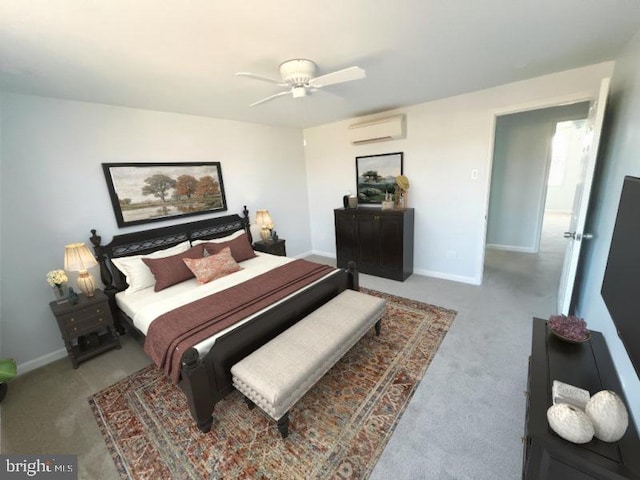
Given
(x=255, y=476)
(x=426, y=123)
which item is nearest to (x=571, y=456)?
(x=255, y=476)

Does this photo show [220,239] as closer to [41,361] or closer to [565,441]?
[41,361]

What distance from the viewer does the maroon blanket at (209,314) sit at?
1746mm

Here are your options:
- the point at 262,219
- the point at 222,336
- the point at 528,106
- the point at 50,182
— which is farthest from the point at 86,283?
the point at 528,106

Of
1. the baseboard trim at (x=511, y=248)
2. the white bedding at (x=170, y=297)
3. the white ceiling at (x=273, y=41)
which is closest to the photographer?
the white ceiling at (x=273, y=41)

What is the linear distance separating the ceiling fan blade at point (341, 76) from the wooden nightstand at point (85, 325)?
2695 mm

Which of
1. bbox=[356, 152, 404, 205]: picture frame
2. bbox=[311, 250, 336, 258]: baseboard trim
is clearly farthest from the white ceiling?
bbox=[311, 250, 336, 258]: baseboard trim

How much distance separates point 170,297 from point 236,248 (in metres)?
1.02

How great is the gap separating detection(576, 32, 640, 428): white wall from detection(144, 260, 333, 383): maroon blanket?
80.4 inches

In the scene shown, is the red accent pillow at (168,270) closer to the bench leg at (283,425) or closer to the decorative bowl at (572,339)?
the bench leg at (283,425)

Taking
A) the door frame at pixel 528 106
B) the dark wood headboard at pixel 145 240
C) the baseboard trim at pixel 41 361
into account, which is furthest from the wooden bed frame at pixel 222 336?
the door frame at pixel 528 106

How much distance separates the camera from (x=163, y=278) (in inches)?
102

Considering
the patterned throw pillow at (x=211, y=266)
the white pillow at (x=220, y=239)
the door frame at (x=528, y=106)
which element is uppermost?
the door frame at (x=528, y=106)

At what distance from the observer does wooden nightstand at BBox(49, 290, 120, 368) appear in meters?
2.27

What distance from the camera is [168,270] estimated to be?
8.63 ft
